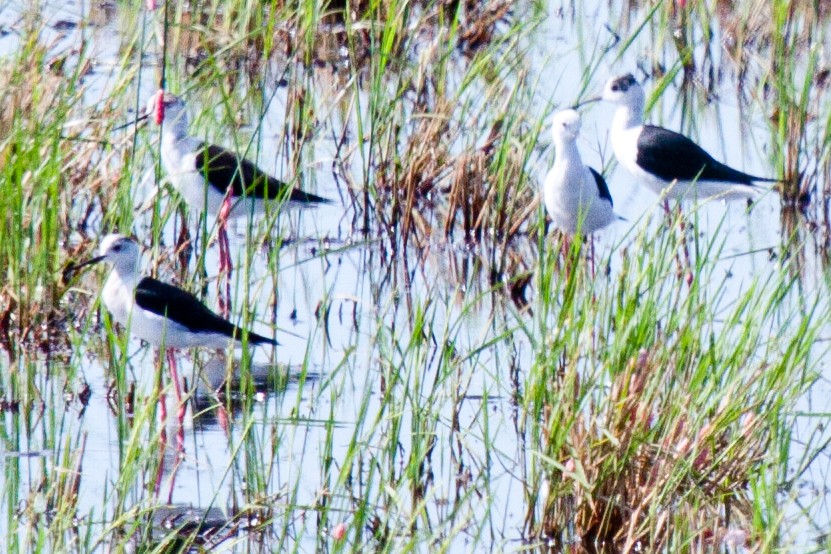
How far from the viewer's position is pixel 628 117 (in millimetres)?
7363

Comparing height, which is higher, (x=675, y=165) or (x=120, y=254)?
(x=675, y=165)

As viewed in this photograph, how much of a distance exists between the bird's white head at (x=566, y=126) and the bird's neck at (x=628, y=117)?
1041 mm

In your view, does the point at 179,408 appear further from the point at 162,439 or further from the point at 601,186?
the point at 601,186

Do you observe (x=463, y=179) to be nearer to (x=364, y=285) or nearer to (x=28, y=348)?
(x=364, y=285)

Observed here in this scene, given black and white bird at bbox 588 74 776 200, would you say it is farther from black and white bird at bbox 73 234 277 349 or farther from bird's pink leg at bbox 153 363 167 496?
bird's pink leg at bbox 153 363 167 496

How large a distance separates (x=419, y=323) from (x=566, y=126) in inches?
107

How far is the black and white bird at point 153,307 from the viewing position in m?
5.07

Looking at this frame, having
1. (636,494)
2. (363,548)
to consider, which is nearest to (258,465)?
(363,548)

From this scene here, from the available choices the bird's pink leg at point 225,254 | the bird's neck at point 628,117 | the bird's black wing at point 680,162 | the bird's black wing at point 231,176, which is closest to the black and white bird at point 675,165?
the bird's black wing at point 680,162

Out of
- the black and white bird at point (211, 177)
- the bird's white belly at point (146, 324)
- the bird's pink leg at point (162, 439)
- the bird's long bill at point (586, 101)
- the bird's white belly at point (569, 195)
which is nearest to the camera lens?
the bird's pink leg at point (162, 439)

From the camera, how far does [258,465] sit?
162 inches

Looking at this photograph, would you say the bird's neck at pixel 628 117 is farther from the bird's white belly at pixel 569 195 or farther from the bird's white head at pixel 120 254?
the bird's white head at pixel 120 254

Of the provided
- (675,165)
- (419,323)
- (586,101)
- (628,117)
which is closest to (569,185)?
(586,101)

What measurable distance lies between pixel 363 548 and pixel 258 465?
0.52 metres
